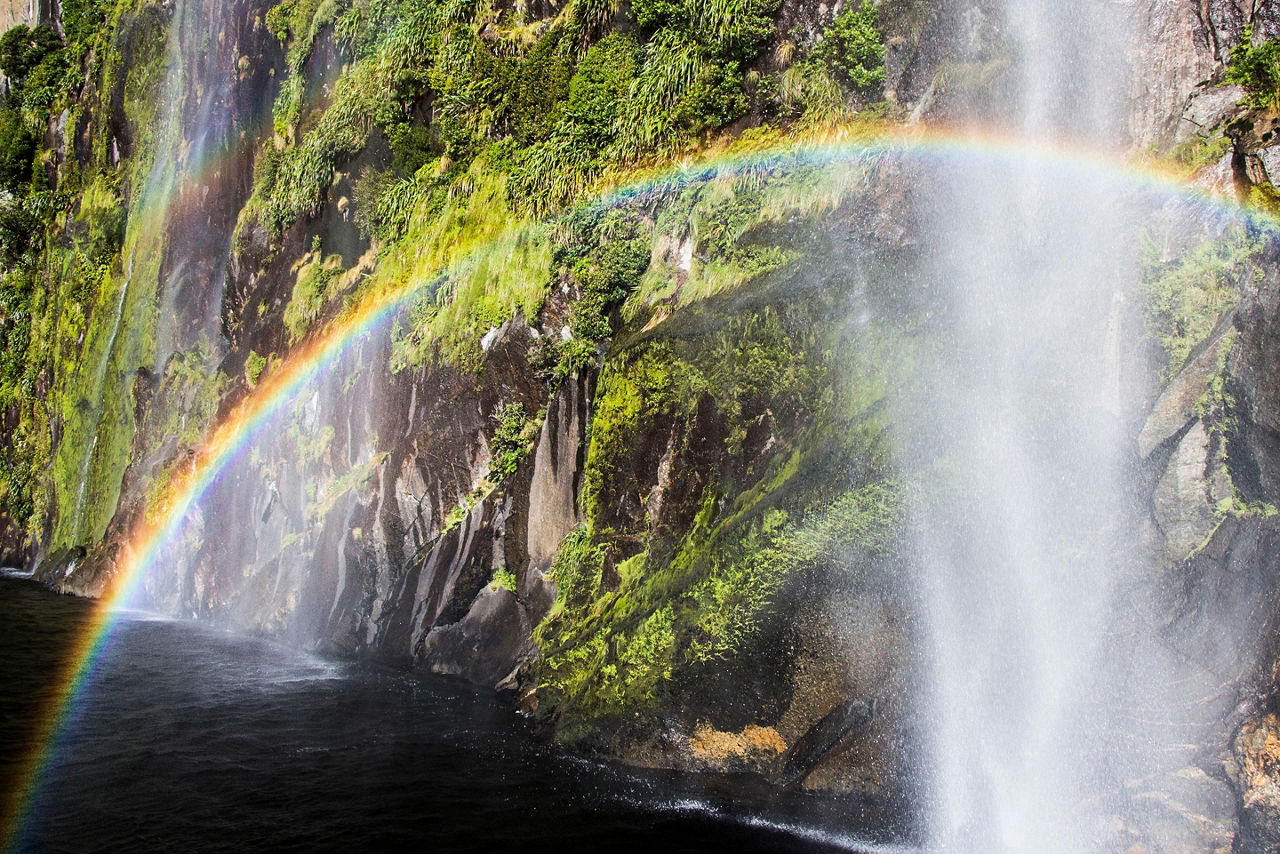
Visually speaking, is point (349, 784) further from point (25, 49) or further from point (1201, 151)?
point (25, 49)

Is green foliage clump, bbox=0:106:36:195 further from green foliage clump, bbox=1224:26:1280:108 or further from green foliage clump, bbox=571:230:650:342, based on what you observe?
green foliage clump, bbox=1224:26:1280:108

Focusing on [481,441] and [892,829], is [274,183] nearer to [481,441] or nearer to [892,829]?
[481,441]

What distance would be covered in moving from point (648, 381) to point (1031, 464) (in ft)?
18.5

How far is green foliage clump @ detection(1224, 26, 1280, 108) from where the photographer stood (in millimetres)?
9609

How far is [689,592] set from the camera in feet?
39.2

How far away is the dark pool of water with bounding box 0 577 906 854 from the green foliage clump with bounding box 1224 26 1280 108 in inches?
362

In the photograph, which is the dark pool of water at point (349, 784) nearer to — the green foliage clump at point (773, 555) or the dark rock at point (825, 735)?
the dark rock at point (825, 735)

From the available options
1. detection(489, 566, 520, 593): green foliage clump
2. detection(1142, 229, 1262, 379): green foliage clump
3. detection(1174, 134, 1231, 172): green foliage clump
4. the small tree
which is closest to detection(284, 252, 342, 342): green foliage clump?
detection(489, 566, 520, 593): green foliage clump

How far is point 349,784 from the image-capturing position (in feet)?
35.3

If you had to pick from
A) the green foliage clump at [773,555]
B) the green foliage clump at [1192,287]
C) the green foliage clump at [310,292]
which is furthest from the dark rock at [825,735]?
the green foliage clump at [310,292]

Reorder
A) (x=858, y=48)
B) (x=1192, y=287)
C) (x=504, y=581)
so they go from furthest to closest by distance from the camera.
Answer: (x=504, y=581), (x=858, y=48), (x=1192, y=287)

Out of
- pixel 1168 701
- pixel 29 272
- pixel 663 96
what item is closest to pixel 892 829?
pixel 1168 701

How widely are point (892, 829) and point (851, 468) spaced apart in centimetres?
423

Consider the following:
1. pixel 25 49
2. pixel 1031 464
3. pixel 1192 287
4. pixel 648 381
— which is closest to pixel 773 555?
pixel 1031 464
